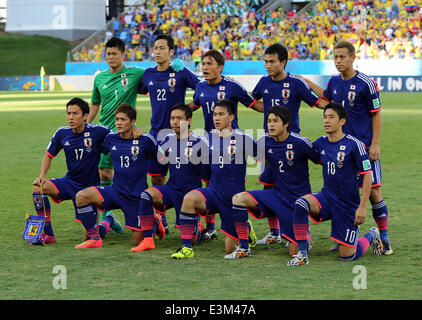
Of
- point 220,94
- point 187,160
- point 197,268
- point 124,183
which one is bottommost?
point 197,268

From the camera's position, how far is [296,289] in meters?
5.13

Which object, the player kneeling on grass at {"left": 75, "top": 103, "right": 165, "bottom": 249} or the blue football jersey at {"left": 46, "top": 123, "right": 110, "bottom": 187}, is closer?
the player kneeling on grass at {"left": 75, "top": 103, "right": 165, "bottom": 249}

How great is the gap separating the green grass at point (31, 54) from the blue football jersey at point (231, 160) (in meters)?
38.2

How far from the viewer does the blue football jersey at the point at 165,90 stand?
25.7 feet

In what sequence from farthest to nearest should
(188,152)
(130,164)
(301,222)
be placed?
(130,164)
(188,152)
(301,222)

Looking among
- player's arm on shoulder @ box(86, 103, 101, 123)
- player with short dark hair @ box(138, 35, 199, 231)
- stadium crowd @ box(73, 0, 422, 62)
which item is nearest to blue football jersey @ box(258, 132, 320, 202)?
player with short dark hair @ box(138, 35, 199, 231)

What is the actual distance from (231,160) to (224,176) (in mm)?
173

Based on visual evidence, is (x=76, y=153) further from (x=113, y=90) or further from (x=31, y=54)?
(x=31, y=54)

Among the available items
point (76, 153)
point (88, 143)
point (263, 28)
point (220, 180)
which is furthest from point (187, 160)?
point (263, 28)

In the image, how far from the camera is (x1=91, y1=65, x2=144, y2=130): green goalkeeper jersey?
8.02m

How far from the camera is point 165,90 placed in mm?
7840

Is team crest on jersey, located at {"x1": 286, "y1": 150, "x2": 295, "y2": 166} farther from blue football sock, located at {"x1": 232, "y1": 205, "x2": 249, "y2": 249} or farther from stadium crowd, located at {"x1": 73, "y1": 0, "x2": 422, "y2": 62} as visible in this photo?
stadium crowd, located at {"x1": 73, "y1": 0, "x2": 422, "y2": 62}
